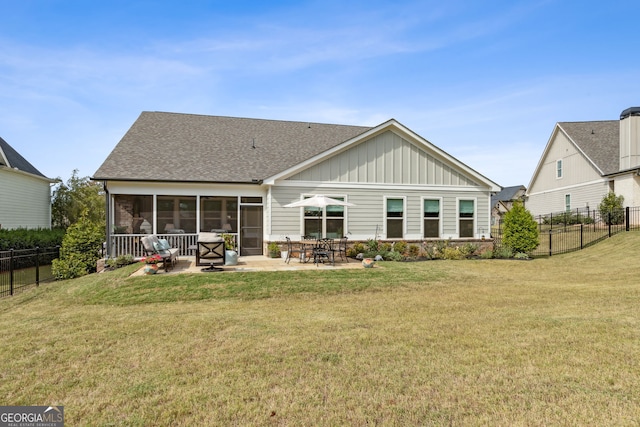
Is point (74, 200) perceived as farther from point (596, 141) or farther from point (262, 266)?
point (596, 141)

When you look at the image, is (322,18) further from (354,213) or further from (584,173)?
(584,173)

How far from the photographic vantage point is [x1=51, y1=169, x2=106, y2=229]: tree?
26312mm

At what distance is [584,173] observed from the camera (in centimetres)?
2786

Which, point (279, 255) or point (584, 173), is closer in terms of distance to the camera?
point (279, 255)

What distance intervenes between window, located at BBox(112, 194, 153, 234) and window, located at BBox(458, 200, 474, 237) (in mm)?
13389

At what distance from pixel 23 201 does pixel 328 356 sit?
85.9 ft

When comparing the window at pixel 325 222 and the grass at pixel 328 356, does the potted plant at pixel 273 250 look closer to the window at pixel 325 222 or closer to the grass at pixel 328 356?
the window at pixel 325 222

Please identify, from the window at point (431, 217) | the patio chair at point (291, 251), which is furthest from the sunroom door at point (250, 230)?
the window at point (431, 217)

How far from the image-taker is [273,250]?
14.9 meters

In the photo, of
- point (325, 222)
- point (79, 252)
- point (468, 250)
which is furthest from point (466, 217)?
point (79, 252)

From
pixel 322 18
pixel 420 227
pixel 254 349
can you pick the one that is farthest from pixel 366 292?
pixel 322 18

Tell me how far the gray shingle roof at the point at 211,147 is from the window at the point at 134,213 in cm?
97

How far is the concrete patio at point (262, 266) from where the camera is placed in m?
11.7

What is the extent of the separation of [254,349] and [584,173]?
31.1 m
